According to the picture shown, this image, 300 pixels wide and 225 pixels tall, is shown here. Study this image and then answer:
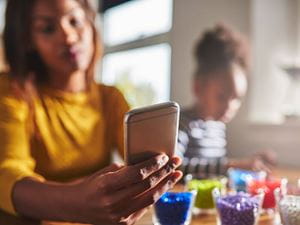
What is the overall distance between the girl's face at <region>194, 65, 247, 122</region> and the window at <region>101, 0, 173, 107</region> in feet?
1.36

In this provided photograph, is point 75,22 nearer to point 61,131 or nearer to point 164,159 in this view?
point 61,131

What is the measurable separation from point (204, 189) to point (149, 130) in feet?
1.27

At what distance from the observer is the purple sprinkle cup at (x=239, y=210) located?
772 millimetres

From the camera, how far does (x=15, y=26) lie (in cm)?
106

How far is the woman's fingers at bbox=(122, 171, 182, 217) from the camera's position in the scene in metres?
0.63

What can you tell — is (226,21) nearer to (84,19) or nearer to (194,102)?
(194,102)

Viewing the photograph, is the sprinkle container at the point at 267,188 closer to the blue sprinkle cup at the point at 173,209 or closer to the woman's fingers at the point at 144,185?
Answer: the blue sprinkle cup at the point at 173,209

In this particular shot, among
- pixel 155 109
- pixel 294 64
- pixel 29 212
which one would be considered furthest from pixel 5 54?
pixel 294 64

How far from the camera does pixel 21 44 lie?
1.08m

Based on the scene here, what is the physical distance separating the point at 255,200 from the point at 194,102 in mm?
1357

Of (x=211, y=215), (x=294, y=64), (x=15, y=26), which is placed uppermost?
(x=15, y=26)

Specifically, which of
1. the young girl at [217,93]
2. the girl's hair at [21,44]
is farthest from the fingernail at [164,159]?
the young girl at [217,93]

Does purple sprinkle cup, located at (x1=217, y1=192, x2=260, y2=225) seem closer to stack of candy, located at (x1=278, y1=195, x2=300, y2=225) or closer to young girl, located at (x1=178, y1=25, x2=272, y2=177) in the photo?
stack of candy, located at (x1=278, y1=195, x2=300, y2=225)

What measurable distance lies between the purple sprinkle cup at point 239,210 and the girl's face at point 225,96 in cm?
118
